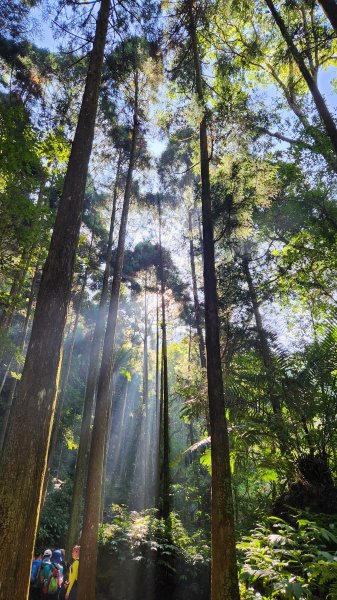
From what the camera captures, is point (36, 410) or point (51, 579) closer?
point (36, 410)

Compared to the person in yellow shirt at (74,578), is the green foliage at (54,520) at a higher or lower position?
higher

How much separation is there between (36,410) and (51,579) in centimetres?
666

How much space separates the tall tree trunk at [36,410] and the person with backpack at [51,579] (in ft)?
19.9

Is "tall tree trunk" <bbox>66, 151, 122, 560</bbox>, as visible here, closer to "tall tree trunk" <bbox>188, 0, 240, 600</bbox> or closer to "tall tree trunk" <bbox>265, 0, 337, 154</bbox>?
"tall tree trunk" <bbox>188, 0, 240, 600</bbox>

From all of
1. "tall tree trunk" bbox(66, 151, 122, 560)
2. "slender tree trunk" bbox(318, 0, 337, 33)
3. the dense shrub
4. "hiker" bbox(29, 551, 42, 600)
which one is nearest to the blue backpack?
"hiker" bbox(29, 551, 42, 600)

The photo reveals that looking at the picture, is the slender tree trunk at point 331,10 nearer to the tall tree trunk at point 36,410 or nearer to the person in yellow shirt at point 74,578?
the tall tree trunk at point 36,410

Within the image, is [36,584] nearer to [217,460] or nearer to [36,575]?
[36,575]

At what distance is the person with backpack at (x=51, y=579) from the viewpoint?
724 cm

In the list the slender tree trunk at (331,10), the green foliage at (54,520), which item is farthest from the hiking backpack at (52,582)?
the slender tree trunk at (331,10)

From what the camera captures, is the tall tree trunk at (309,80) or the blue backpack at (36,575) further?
the blue backpack at (36,575)

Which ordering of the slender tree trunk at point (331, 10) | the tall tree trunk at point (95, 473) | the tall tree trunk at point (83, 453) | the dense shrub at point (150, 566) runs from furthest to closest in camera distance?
the tall tree trunk at point (83, 453) → the dense shrub at point (150, 566) → the tall tree trunk at point (95, 473) → the slender tree trunk at point (331, 10)

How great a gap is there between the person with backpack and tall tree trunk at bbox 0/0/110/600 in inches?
238

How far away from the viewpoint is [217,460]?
4.64 meters

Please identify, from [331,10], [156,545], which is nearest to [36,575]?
[156,545]
